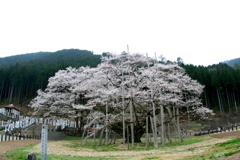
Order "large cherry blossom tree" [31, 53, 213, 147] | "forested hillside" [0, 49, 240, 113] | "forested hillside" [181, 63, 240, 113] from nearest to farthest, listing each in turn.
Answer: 1. "large cherry blossom tree" [31, 53, 213, 147]
2. "forested hillside" [181, 63, 240, 113]
3. "forested hillside" [0, 49, 240, 113]

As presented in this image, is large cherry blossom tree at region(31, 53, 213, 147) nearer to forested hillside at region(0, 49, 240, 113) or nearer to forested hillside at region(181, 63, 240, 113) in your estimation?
forested hillside at region(181, 63, 240, 113)

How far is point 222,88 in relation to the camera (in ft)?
149

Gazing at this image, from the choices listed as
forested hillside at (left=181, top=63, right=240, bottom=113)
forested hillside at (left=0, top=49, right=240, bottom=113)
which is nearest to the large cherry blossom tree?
forested hillside at (left=181, top=63, right=240, bottom=113)

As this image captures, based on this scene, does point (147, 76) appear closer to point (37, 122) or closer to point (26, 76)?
point (37, 122)

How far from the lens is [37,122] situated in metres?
30.6

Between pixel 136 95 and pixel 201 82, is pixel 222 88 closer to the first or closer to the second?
pixel 201 82

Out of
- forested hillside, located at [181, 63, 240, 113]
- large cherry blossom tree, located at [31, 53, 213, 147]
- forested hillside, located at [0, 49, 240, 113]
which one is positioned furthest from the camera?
forested hillside, located at [0, 49, 240, 113]

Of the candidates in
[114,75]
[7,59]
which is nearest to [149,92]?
[114,75]

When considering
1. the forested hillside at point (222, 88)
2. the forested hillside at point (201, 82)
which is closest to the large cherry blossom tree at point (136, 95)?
the forested hillside at point (222, 88)

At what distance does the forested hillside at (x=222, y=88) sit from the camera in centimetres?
4497

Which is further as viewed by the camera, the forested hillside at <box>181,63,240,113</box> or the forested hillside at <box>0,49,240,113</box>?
the forested hillside at <box>0,49,240,113</box>

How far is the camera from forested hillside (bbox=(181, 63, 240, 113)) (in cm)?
4497

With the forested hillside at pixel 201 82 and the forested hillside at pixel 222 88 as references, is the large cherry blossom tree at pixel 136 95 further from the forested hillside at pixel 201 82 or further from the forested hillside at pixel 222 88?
the forested hillside at pixel 201 82

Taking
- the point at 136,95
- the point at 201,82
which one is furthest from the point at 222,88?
the point at 136,95
